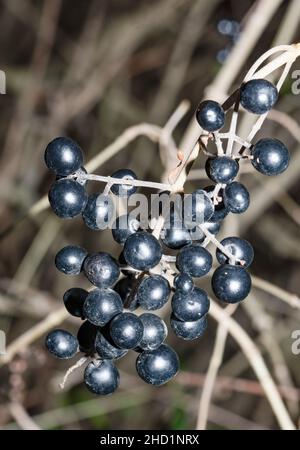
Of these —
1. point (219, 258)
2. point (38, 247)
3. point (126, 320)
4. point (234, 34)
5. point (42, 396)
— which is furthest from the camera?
point (42, 396)

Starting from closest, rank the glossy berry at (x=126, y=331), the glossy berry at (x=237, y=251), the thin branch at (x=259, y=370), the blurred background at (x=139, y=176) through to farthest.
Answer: the glossy berry at (x=126, y=331) < the glossy berry at (x=237, y=251) < the thin branch at (x=259, y=370) < the blurred background at (x=139, y=176)

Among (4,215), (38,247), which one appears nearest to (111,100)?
(4,215)

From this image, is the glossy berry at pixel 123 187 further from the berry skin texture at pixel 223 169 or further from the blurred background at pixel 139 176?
the blurred background at pixel 139 176

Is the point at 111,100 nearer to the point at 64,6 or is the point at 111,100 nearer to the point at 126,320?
the point at 64,6

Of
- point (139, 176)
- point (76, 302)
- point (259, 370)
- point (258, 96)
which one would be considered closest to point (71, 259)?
point (76, 302)

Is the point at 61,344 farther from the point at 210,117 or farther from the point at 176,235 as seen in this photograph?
the point at 210,117

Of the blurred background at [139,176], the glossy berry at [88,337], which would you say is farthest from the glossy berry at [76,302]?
the blurred background at [139,176]
